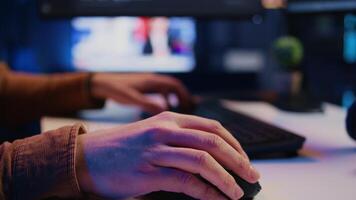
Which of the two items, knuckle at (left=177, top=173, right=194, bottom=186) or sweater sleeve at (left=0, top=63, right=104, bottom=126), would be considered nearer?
knuckle at (left=177, top=173, right=194, bottom=186)

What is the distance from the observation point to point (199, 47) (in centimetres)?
185

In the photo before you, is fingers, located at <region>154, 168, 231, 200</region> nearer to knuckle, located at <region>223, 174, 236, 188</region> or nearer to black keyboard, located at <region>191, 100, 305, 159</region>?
knuckle, located at <region>223, 174, 236, 188</region>

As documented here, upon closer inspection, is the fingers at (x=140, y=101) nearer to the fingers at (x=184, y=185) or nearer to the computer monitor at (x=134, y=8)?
the computer monitor at (x=134, y=8)

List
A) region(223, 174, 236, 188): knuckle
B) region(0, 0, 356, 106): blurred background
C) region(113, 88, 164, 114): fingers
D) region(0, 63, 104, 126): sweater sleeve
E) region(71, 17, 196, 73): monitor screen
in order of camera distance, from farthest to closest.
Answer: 1. region(71, 17, 196, 73): monitor screen
2. region(0, 0, 356, 106): blurred background
3. region(0, 63, 104, 126): sweater sleeve
4. region(113, 88, 164, 114): fingers
5. region(223, 174, 236, 188): knuckle

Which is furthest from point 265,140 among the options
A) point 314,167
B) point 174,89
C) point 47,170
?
point 174,89

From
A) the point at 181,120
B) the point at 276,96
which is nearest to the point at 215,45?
the point at 276,96

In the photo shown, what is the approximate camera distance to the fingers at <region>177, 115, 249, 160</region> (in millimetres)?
527

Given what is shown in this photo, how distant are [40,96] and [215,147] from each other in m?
0.76

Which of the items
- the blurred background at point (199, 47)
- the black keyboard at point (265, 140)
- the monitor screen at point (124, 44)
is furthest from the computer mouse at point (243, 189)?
the monitor screen at point (124, 44)

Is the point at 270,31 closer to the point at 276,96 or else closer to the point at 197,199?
the point at 276,96

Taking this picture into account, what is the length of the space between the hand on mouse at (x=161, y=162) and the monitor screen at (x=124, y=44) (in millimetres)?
1241

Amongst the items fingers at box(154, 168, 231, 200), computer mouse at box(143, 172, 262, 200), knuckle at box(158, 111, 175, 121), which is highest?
knuckle at box(158, 111, 175, 121)

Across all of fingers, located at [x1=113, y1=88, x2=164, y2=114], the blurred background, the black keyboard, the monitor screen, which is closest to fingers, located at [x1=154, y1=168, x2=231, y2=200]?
the black keyboard

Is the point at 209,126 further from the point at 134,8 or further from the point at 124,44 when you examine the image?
the point at 124,44
